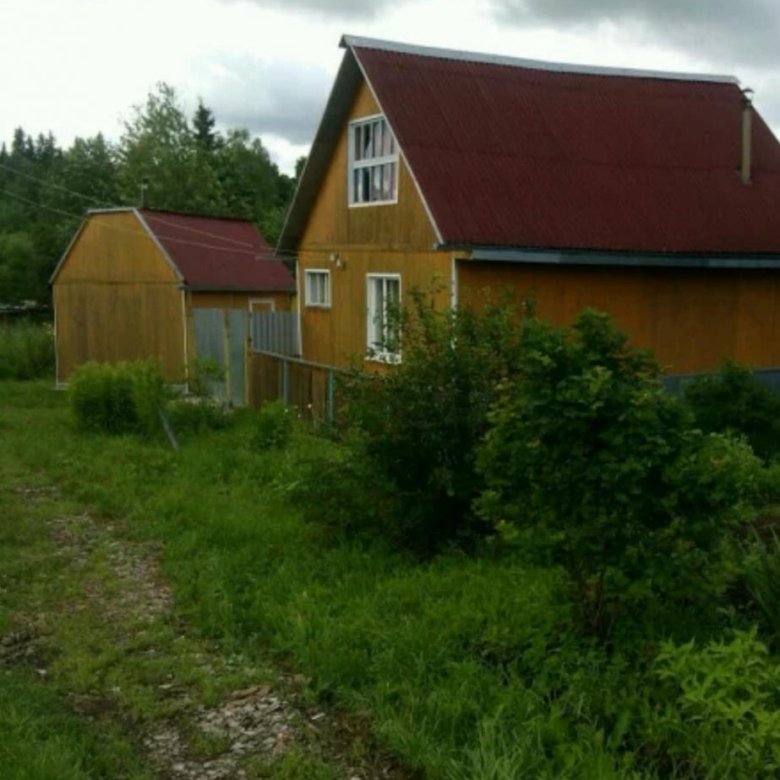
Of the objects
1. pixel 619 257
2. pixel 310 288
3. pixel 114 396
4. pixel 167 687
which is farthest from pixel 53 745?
pixel 310 288

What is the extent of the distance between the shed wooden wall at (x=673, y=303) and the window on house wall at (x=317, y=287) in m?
4.87

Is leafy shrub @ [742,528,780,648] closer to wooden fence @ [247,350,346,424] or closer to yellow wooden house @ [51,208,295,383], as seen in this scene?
wooden fence @ [247,350,346,424]

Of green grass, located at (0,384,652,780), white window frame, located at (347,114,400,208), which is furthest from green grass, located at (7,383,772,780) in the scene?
white window frame, located at (347,114,400,208)

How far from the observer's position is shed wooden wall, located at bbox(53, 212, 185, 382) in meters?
22.5

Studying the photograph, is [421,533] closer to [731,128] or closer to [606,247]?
[606,247]

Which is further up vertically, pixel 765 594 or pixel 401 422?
pixel 401 422

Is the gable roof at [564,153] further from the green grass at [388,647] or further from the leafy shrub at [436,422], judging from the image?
the green grass at [388,647]

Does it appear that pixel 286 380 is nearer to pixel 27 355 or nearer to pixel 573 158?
pixel 573 158

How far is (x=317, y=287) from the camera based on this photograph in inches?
719

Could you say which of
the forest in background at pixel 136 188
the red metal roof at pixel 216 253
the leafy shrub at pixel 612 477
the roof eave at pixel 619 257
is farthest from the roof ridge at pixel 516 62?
the forest in background at pixel 136 188

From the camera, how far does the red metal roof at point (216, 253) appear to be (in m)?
22.5

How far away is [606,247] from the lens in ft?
45.5

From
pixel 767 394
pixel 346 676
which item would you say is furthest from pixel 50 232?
pixel 346 676

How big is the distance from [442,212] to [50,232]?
37446mm
